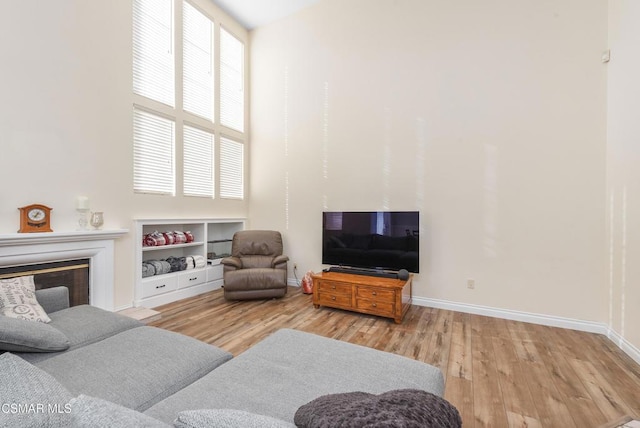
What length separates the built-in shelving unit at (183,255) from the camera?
361 cm

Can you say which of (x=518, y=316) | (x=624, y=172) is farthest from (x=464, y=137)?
(x=518, y=316)

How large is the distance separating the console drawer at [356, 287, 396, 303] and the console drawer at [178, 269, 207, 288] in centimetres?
245

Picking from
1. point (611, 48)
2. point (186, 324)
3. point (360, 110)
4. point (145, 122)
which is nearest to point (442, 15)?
point (360, 110)

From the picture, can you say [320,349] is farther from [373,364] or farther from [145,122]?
[145,122]

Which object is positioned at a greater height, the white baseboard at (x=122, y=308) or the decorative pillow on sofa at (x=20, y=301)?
the decorative pillow on sofa at (x=20, y=301)

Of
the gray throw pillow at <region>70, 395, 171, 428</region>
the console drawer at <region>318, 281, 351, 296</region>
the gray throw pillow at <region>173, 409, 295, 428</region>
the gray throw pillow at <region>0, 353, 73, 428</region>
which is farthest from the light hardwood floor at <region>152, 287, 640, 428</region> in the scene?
the gray throw pillow at <region>70, 395, 171, 428</region>

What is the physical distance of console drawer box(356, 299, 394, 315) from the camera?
326 cm

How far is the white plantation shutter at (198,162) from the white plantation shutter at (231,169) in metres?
0.24

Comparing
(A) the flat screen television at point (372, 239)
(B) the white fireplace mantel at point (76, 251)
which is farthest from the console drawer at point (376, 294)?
(B) the white fireplace mantel at point (76, 251)

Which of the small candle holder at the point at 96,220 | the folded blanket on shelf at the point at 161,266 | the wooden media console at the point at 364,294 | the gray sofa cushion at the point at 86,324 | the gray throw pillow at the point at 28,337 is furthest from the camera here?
the folded blanket on shelf at the point at 161,266

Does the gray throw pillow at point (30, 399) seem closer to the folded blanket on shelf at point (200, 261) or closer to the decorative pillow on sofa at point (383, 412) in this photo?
the decorative pillow on sofa at point (383, 412)

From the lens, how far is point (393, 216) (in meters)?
3.69

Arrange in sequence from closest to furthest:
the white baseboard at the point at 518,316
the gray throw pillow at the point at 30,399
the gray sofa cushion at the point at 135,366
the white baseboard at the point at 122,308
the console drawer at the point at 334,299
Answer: the gray throw pillow at the point at 30,399 < the gray sofa cushion at the point at 135,366 < the white baseboard at the point at 518,316 < the white baseboard at the point at 122,308 < the console drawer at the point at 334,299

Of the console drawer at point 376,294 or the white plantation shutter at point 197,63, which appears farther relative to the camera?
the white plantation shutter at point 197,63
